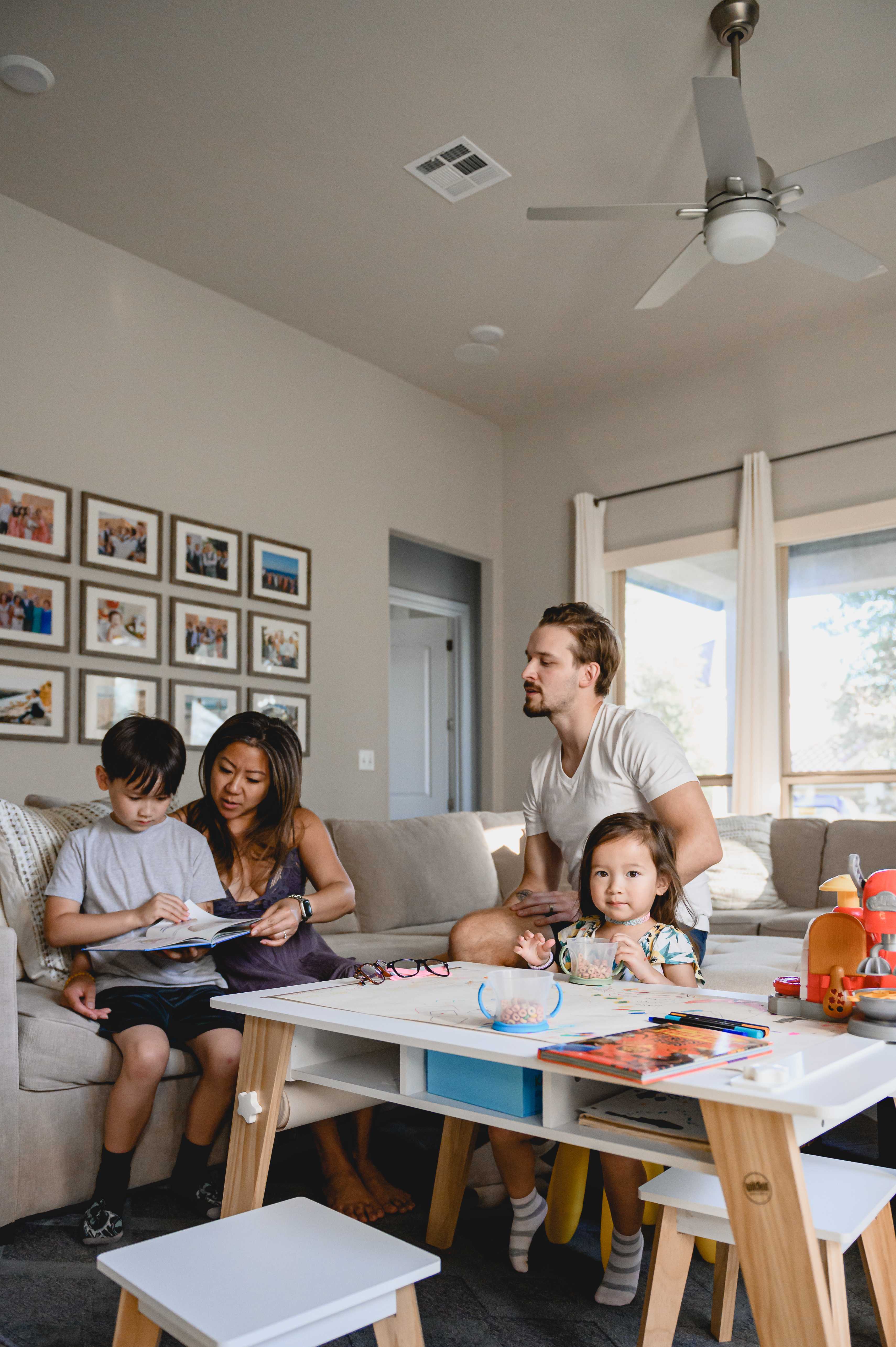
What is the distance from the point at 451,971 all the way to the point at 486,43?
8.27 ft

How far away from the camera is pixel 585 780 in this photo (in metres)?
2.22

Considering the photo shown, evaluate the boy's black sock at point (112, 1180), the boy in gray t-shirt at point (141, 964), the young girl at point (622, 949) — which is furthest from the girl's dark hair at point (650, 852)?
the boy's black sock at point (112, 1180)

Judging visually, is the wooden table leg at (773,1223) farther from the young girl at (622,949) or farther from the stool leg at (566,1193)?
the stool leg at (566,1193)

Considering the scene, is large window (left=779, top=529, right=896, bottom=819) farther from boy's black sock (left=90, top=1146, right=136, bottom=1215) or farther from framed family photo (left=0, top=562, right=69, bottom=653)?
boy's black sock (left=90, top=1146, right=136, bottom=1215)

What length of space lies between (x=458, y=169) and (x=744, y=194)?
1.16m

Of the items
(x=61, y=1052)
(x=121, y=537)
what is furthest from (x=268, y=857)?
(x=121, y=537)

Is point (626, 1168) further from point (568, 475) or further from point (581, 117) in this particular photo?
point (568, 475)

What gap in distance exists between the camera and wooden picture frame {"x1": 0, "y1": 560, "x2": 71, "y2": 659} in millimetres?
3289

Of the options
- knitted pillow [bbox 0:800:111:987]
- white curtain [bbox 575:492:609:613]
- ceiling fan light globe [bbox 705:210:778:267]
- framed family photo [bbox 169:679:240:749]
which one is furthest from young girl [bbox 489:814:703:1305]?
white curtain [bbox 575:492:609:613]

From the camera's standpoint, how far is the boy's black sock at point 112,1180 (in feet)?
5.82

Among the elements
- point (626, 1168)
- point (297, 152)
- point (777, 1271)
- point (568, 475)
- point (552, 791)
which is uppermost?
point (297, 152)

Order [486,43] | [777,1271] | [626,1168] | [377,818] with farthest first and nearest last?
[377,818]
[486,43]
[626,1168]
[777,1271]

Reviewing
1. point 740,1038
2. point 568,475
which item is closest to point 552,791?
point 740,1038

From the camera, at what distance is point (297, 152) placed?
324cm
